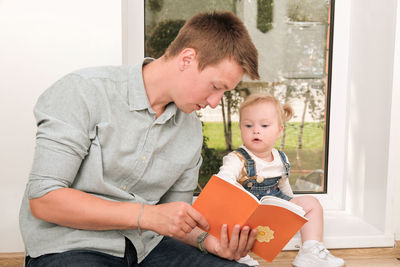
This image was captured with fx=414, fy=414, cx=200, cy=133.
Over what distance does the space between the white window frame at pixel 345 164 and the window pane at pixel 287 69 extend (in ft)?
0.17

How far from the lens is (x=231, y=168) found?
1746 millimetres

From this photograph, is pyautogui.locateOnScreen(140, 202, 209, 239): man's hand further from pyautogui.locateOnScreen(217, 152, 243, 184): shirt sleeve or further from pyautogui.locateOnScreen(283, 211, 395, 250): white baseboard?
pyautogui.locateOnScreen(283, 211, 395, 250): white baseboard

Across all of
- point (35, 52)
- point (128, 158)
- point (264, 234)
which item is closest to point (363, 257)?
point (264, 234)

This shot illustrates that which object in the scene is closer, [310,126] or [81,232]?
[81,232]

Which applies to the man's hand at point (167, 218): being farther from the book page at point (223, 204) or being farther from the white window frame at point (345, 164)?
the white window frame at point (345, 164)

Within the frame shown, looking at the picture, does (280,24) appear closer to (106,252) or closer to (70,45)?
(70,45)

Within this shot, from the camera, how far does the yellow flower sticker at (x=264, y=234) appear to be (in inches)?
48.5

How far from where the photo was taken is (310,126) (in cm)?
223

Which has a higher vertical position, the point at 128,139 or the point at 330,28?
the point at 330,28

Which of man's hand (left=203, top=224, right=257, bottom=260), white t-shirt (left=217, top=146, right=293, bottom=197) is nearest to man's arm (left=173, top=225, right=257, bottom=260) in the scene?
man's hand (left=203, top=224, right=257, bottom=260)

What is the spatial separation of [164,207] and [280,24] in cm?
134

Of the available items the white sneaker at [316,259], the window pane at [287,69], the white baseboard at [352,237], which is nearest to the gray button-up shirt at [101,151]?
the white sneaker at [316,259]

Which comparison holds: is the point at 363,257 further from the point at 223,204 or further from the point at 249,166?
the point at 223,204

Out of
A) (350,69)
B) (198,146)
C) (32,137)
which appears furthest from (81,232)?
(350,69)
